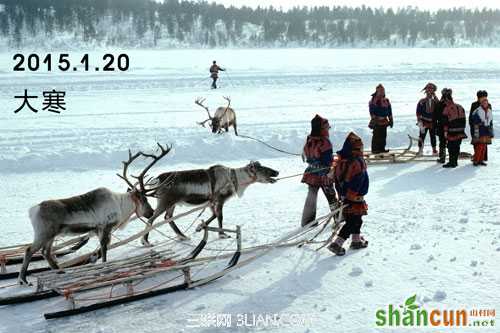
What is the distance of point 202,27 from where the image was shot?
8675 cm

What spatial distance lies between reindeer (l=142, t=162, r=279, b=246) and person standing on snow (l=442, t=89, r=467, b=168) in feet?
14.3

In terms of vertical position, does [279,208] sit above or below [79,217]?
below

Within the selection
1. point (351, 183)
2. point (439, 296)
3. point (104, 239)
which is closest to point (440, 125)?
point (351, 183)

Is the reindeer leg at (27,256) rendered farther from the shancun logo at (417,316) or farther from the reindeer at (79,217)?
the shancun logo at (417,316)

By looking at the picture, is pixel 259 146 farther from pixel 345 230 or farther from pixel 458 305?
pixel 458 305

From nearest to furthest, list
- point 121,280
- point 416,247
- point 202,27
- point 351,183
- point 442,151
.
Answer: point 121,280 → point 351,183 → point 416,247 → point 442,151 → point 202,27

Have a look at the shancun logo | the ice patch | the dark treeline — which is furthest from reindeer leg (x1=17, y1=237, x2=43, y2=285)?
the dark treeline

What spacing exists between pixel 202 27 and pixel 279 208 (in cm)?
8221

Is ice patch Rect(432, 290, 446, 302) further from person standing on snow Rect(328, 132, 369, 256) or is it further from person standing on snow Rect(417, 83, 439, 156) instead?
person standing on snow Rect(417, 83, 439, 156)

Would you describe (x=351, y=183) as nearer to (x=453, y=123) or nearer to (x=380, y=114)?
(x=453, y=123)

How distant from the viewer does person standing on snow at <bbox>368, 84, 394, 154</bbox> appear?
1052cm

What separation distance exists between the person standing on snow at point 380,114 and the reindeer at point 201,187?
14.6 ft

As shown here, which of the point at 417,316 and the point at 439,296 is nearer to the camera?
the point at 417,316

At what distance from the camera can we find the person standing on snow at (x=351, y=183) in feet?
19.1
